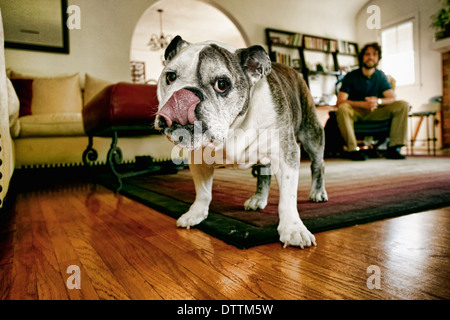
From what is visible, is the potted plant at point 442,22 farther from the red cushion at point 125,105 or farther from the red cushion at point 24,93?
the red cushion at point 24,93

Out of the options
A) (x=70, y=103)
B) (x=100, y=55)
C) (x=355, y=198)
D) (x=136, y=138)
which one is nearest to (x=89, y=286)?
(x=355, y=198)

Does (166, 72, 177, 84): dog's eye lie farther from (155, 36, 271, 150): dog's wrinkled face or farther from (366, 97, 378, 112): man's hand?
(366, 97, 378, 112): man's hand

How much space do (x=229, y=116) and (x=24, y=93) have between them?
3451 mm

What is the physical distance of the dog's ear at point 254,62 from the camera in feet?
3.38

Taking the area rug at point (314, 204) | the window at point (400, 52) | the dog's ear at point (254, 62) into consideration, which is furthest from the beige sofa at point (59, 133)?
the window at point (400, 52)

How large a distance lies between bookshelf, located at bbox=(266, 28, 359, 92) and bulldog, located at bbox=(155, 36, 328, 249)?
5.09 metres

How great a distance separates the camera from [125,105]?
2.08 m

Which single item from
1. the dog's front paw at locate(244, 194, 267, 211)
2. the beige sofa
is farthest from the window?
the dog's front paw at locate(244, 194, 267, 211)

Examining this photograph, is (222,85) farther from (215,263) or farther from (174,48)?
(215,263)

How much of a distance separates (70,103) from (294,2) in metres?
5.11

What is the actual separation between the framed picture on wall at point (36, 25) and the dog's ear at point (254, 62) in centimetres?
427

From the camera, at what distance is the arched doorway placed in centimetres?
671

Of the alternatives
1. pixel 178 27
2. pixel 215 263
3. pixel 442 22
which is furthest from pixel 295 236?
pixel 178 27
